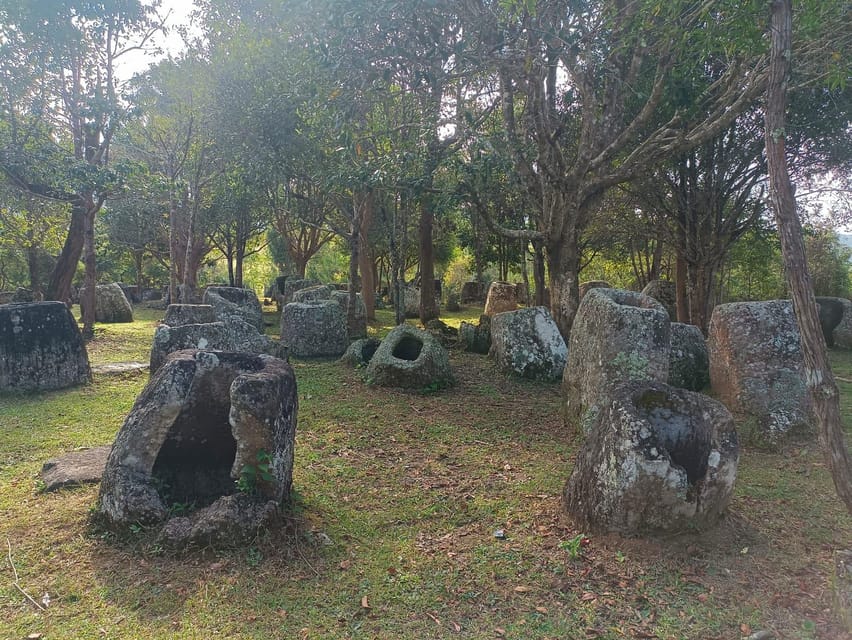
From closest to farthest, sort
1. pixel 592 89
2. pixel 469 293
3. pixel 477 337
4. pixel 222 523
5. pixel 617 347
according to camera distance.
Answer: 1. pixel 222 523
2. pixel 617 347
3. pixel 592 89
4. pixel 477 337
5. pixel 469 293

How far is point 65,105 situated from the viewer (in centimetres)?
1316

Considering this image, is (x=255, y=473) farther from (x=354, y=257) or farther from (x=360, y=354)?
(x=354, y=257)

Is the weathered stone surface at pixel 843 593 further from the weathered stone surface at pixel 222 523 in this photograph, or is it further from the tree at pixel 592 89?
the tree at pixel 592 89

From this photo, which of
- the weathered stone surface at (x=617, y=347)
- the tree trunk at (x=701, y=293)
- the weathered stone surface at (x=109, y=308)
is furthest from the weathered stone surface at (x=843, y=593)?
the weathered stone surface at (x=109, y=308)

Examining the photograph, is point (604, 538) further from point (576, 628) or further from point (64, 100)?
point (64, 100)

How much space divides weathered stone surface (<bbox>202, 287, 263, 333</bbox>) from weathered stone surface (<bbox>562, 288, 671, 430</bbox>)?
26.0 ft

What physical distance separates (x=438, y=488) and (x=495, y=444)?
1.41 m

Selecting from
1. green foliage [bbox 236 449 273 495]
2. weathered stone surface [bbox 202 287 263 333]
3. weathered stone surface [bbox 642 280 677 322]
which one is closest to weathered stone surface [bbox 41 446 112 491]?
green foliage [bbox 236 449 273 495]

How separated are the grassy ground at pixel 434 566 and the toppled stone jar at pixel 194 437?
0.18 meters

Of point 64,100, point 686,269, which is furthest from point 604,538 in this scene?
point 64,100

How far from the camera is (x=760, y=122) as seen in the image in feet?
40.1

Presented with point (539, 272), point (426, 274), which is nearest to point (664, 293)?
point (539, 272)

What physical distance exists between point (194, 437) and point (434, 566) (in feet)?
6.80

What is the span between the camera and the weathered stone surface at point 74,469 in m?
4.77
